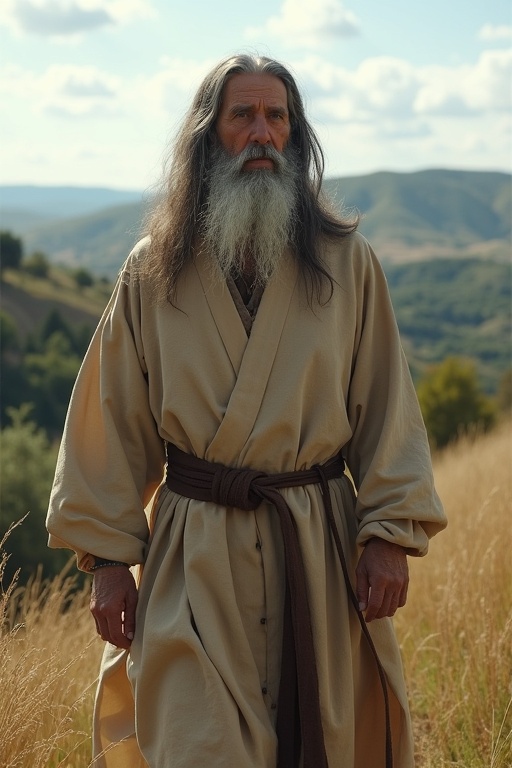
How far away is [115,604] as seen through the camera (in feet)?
8.70

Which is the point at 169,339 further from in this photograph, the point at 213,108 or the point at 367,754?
the point at 367,754

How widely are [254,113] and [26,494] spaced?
23022mm

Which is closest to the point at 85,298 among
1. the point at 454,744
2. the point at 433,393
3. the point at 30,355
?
the point at 30,355

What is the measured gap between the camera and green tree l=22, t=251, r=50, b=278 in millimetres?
80037

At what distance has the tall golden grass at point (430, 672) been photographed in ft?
8.77

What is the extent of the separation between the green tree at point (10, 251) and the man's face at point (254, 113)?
255 feet

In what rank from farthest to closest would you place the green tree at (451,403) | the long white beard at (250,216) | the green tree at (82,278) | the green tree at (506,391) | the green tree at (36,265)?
the green tree at (82,278) < the green tree at (36,265) < the green tree at (506,391) < the green tree at (451,403) < the long white beard at (250,216)

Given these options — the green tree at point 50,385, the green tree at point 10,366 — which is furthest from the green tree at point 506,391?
the green tree at point 10,366

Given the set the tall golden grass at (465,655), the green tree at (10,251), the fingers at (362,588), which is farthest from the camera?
the green tree at (10,251)

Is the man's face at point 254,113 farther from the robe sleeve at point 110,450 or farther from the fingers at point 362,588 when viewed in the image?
the fingers at point 362,588

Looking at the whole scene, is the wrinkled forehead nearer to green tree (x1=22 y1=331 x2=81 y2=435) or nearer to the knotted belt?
the knotted belt

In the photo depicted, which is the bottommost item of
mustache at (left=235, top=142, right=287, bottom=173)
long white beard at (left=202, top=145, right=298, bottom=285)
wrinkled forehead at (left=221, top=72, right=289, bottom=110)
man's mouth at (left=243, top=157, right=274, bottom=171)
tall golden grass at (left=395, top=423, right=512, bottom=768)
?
tall golden grass at (left=395, top=423, right=512, bottom=768)

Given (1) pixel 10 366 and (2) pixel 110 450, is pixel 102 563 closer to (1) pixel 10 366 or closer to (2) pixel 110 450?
(2) pixel 110 450

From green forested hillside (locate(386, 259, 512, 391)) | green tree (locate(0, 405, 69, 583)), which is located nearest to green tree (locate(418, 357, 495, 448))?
green tree (locate(0, 405, 69, 583))
